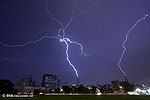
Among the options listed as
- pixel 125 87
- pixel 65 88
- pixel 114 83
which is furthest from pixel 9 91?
pixel 114 83

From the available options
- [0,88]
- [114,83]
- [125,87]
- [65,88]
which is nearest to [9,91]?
[0,88]

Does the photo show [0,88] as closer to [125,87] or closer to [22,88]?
[22,88]

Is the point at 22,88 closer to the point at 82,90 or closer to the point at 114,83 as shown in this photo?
the point at 82,90

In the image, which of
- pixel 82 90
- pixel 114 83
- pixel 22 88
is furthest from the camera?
pixel 114 83

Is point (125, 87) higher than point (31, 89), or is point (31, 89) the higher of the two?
point (31, 89)

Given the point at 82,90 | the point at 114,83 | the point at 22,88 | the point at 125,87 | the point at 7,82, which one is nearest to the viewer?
the point at 7,82

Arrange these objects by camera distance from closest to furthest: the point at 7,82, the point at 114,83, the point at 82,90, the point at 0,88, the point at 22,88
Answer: the point at 0,88 → the point at 7,82 → the point at 82,90 → the point at 22,88 → the point at 114,83

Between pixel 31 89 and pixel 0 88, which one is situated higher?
pixel 31 89

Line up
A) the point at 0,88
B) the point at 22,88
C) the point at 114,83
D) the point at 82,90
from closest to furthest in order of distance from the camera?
the point at 0,88
the point at 82,90
the point at 22,88
the point at 114,83

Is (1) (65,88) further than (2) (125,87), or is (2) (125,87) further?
(2) (125,87)
